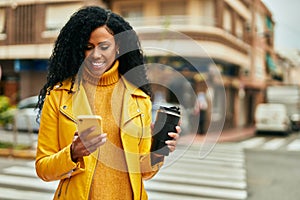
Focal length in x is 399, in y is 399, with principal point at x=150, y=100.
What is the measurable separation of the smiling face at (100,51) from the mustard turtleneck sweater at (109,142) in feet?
0.08

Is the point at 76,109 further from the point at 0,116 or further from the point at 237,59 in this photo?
the point at 237,59

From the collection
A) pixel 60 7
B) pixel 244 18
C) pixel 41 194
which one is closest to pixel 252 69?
pixel 244 18

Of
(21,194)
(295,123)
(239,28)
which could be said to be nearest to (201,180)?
(21,194)

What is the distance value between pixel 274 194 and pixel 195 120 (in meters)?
5.00

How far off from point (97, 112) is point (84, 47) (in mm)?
226

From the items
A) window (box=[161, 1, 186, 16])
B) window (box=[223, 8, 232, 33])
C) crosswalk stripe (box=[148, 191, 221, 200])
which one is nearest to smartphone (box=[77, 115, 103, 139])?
crosswalk stripe (box=[148, 191, 221, 200])

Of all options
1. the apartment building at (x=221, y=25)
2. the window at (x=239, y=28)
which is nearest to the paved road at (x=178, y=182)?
the apartment building at (x=221, y=25)

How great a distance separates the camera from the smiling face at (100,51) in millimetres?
1315

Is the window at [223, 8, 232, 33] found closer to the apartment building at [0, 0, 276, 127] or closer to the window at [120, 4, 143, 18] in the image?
the apartment building at [0, 0, 276, 127]

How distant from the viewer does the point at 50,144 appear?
1315mm

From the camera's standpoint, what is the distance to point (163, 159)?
1429 millimetres

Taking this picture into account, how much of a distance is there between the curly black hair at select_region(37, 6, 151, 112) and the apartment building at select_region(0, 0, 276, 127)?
73mm

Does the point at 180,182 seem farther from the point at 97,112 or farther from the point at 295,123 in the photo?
the point at 295,123

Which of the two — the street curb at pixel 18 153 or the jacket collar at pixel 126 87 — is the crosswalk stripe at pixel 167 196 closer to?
the street curb at pixel 18 153
